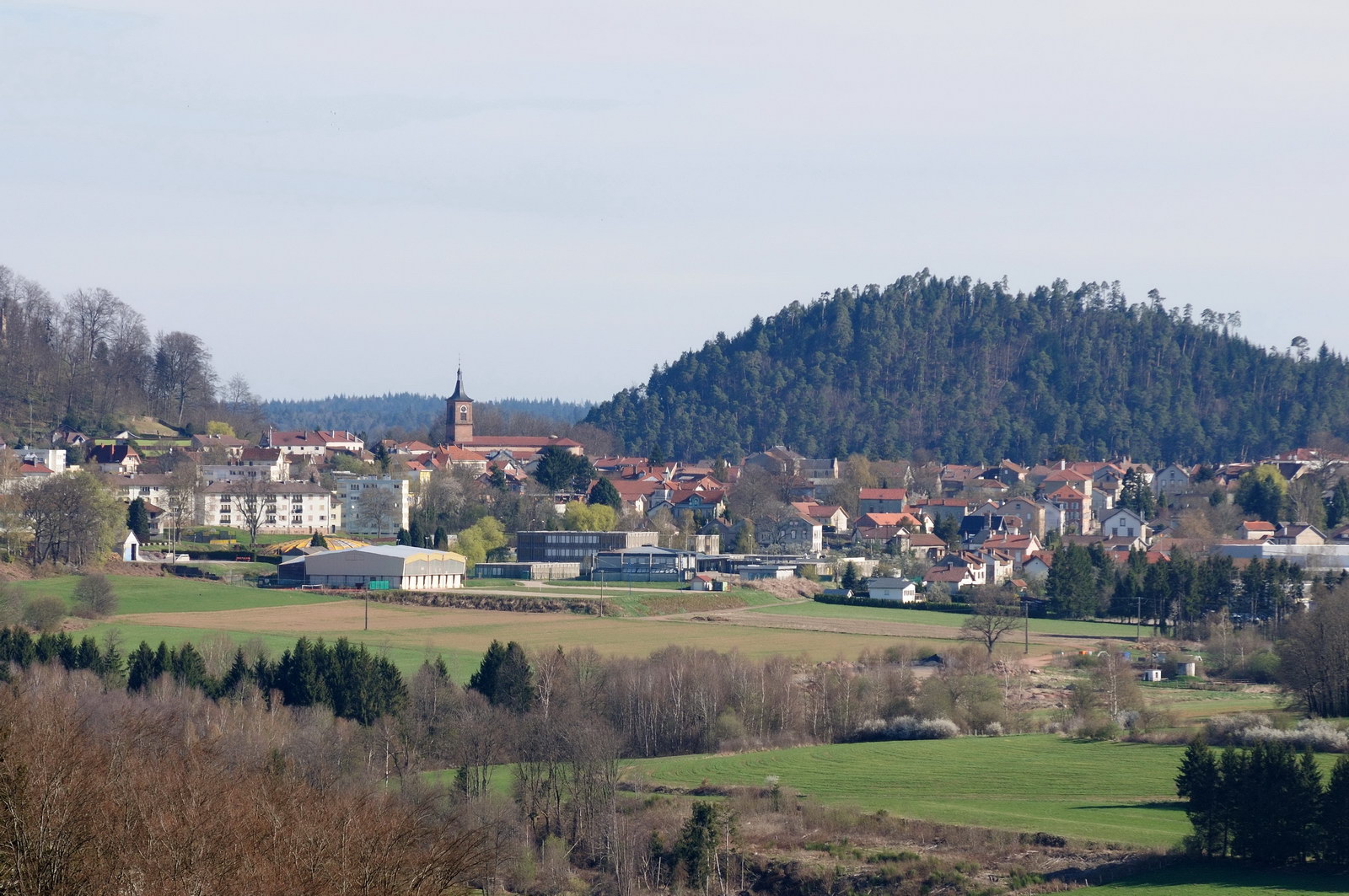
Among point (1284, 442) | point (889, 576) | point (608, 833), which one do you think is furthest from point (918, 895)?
point (1284, 442)

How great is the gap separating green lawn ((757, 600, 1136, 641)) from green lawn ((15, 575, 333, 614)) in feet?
60.9

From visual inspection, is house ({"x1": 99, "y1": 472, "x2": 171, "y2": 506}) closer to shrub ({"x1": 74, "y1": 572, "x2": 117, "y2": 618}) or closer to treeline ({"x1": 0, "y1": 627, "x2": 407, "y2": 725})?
shrub ({"x1": 74, "y1": 572, "x2": 117, "y2": 618})

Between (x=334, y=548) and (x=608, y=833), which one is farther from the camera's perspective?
(x=334, y=548)

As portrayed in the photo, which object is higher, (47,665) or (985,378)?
(985,378)

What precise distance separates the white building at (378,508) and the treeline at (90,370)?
1961 centimetres

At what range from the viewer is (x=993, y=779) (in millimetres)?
34438

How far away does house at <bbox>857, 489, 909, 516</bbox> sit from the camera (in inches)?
4220

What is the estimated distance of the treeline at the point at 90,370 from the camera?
105625 mm

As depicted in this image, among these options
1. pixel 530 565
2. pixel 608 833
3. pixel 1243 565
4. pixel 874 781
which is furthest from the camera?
pixel 530 565

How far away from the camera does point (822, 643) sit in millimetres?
55469

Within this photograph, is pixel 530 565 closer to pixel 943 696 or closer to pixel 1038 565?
pixel 1038 565

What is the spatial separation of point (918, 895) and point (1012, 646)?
28.9 metres

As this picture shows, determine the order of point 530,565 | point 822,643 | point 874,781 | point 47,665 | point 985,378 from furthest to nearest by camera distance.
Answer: point 985,378
point 530,565
point 822,643
point 47,665
point 874,781

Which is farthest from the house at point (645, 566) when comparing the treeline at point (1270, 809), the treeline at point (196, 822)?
the treeline at point (1270, 809)
